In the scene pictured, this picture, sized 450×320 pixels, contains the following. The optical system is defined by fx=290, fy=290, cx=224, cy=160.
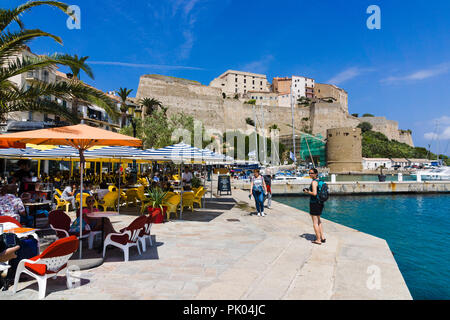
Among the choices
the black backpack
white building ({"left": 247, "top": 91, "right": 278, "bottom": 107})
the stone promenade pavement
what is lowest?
the stone promenade pavement

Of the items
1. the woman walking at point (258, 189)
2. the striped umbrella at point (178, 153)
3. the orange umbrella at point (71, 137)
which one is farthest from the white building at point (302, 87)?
the orange umbrella at point (71, 137)

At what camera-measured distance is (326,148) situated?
6475 cm

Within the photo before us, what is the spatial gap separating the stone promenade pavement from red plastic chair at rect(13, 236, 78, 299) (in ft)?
0.72

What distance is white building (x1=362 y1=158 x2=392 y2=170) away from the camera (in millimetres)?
67181

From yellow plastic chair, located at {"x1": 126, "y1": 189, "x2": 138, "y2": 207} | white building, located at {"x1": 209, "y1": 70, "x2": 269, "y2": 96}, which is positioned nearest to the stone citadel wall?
white building, located at {"x1": 209, "y1": 70, "x2": 269, "y2": 96}

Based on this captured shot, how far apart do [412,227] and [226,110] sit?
62.5 meters

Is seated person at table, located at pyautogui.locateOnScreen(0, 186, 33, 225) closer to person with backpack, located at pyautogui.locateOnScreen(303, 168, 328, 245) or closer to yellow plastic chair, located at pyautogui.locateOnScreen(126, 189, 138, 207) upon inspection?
person with backpack, located at pyautogui.locateOnScreen(303, 168, 328, 245)

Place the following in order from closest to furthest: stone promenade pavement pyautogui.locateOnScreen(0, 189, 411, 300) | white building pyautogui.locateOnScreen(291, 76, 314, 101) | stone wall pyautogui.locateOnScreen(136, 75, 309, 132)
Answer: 1. stone promenade pavement pyautogui.locateOnScreen(0, 189, 411, 300)
2. stone wall pyautogui.locateOnScreen(136, 75, 309, 132)
3. white building pyautogui.locateOnScreen(291, 76, 314, 101)

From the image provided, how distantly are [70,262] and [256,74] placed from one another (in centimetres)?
10301

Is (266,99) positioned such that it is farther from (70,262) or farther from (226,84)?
(70,262)

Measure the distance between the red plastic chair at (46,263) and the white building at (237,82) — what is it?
95.0m

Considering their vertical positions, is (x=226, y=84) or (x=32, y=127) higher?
(x=226, y=84)

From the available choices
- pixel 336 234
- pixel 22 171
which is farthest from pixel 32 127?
pixel 336 234

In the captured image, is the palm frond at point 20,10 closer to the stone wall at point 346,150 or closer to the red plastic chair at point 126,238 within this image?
the red plastic chair at point 126,238
